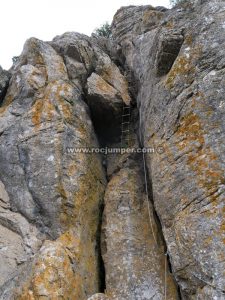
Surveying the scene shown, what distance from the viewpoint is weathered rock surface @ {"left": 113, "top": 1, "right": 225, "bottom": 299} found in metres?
8.31

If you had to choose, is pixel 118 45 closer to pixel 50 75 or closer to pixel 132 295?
pixel 50 75

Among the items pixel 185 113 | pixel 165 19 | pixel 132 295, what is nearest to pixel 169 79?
pixel 185 113

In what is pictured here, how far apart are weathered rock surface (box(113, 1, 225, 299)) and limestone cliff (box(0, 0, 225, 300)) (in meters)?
0.03

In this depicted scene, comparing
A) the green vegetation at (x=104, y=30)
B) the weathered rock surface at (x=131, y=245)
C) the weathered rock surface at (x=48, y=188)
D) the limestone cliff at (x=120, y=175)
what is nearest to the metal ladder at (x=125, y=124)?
the limestone cliff at (x=120, y=175)

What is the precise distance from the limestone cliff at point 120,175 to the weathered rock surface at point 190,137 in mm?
30

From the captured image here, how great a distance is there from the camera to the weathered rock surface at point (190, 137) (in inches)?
327

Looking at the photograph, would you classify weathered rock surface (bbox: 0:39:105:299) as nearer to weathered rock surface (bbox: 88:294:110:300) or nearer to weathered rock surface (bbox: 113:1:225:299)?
weathered rock surface (bbox: 88:294:110:300)

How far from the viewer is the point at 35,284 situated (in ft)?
28.4

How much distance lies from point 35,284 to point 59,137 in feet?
16.0

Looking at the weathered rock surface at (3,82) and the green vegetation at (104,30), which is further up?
the green vegetation at (104,30)

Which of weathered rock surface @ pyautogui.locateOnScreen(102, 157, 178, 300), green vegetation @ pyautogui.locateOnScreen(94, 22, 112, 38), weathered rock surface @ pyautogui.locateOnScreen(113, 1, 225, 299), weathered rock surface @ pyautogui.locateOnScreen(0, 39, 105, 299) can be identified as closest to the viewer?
weathered rock surface @ pyautogui.locateOnScreen(113, 1, 225, 299)

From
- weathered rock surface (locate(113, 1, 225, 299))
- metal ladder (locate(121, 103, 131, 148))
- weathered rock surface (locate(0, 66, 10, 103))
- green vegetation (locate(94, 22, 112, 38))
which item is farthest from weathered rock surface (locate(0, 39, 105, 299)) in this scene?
green vegetation (locate(94, 22, 112, 38))

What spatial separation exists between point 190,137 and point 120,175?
147 inches

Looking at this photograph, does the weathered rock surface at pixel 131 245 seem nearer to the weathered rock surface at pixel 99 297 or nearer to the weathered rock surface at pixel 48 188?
the weathered rock surface at pixel 48 188
